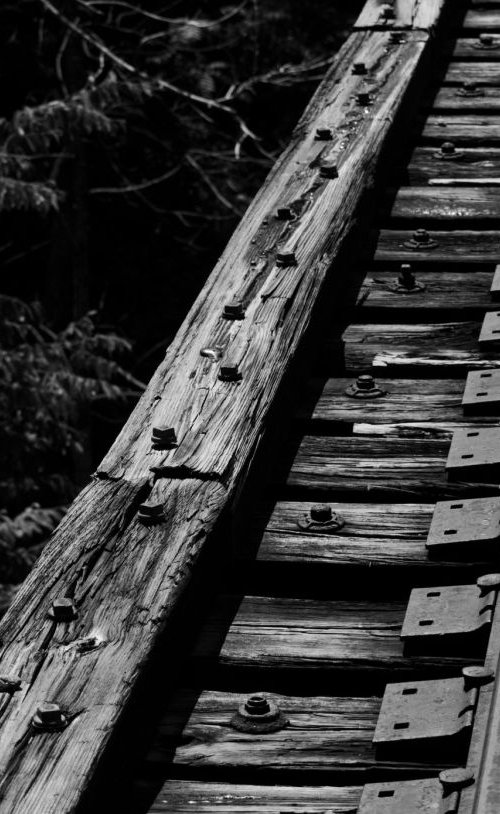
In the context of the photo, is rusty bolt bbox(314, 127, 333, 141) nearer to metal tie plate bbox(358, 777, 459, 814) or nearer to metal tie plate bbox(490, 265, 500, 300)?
metal tie plate bbox(490, 265, 500, 300)


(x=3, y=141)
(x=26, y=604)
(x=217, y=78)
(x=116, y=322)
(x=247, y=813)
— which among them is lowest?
(x=247, y=813)

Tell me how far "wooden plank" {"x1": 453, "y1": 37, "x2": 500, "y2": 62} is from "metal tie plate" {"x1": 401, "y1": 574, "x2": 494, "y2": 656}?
3846 mm

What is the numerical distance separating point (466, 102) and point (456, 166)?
0.72m

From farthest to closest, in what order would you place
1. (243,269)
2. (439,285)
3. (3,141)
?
(3,141) < (439,285) < (243,269)

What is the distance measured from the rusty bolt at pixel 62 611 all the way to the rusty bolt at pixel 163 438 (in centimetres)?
54

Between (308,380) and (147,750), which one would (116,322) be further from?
(147,750)

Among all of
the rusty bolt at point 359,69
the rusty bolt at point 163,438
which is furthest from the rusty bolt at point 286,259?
the rusty bolt at point 359,69

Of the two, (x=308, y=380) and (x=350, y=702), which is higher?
(x=308, y=380)

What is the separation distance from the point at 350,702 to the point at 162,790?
0.36 m

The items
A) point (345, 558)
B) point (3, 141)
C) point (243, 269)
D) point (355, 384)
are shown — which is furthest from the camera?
point (3, 141)

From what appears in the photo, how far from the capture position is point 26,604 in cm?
217

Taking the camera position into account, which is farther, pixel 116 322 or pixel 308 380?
pixel 116 322

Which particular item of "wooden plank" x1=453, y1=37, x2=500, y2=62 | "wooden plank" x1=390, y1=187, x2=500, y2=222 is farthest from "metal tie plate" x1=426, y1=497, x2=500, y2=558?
"wooden plank" x1=453, y1=37, x2=500, y2=62

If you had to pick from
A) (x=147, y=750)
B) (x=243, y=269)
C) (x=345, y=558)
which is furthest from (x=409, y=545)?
(x=243, y=269)
